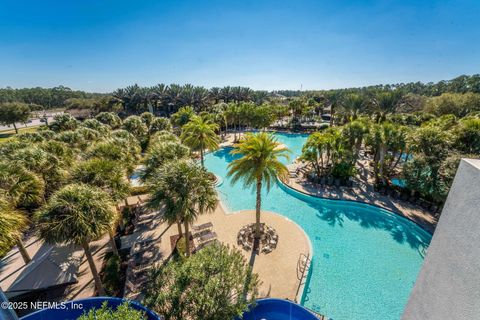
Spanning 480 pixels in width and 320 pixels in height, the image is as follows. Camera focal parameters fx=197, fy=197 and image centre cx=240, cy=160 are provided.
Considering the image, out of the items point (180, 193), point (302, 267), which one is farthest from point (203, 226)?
point (302, 267)

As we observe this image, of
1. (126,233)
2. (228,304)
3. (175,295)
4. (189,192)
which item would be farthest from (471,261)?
(126,233)

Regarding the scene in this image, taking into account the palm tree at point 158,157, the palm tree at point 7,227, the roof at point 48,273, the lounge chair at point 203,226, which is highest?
the palm tree at point 158,157

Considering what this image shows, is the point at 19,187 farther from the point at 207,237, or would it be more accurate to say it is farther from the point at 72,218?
the point at 207,237

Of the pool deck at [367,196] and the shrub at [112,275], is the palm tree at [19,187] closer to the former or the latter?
the shrub at [112,275]

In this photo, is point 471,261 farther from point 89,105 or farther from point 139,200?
point 89,105

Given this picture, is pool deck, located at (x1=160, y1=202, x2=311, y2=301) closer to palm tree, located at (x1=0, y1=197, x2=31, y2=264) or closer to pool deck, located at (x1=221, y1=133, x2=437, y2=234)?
pool deck, located at (x1=221, y1=133, x2=437, y2=234)

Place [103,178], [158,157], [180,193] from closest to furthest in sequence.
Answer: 1. [180,193]
2. [103,178]
3. [158,157]

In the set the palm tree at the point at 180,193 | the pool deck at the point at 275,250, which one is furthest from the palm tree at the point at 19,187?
the pool deck at the point at 275,250
